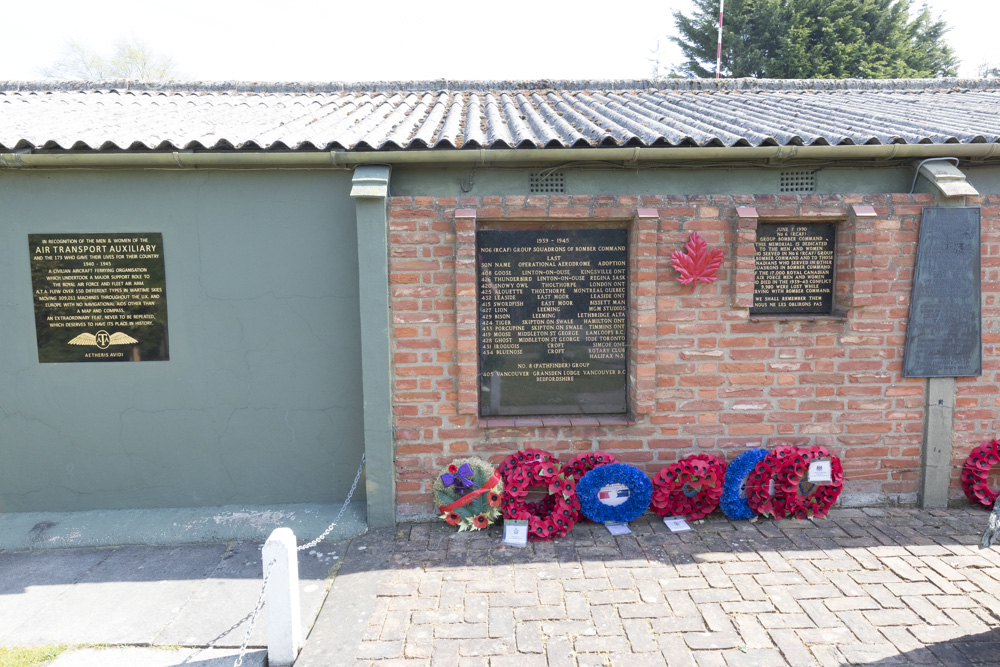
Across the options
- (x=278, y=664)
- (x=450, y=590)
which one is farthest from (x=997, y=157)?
(x=278, y=664)

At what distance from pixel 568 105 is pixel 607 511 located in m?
3.99

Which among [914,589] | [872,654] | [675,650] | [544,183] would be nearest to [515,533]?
[675,650]

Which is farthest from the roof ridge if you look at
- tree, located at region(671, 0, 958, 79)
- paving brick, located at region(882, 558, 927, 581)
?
tree, located at region(671, 0, 958, 79)

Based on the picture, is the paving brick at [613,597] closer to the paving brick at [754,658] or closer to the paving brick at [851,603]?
the paving brick at [754,658]

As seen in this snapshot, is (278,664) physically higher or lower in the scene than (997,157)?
lower

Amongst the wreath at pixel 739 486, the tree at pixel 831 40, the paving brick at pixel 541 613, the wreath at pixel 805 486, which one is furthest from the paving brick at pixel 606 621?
the tree at pixel 831 40

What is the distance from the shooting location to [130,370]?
432 cm

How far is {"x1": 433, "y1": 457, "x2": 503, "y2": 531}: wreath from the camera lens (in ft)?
13.3

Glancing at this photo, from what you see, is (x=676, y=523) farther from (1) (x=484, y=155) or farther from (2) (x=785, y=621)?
Result: (1) (x=484, y=155)

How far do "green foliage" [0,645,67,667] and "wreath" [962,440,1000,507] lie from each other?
5874 mm

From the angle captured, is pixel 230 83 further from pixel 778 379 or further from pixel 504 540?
pixel 778 379

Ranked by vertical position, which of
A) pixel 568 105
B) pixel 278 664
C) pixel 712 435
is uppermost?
pixel 568 105

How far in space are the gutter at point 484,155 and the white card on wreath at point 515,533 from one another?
2.52m

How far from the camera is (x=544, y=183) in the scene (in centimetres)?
423
